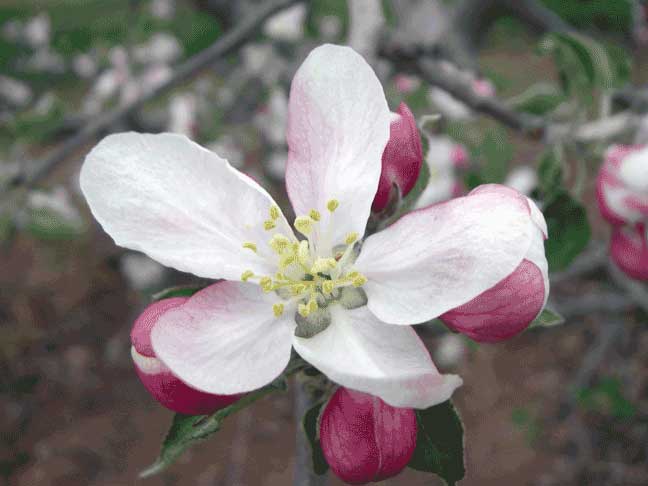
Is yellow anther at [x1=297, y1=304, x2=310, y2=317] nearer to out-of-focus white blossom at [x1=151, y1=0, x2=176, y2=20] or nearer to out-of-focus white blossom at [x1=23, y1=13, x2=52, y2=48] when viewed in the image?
out-of-focus white blossom at [x1=151, y1=0, x2=176, y2=20]

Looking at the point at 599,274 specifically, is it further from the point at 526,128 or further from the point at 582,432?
the point at 526,128

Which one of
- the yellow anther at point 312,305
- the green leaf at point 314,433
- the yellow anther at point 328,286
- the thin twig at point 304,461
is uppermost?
the yellow anther at point 328,286

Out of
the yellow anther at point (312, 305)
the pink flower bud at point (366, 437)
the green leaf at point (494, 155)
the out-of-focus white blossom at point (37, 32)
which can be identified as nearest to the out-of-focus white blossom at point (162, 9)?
the out-of-focus white blossom at point (37, 32)

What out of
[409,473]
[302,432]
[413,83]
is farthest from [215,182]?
[409,473]

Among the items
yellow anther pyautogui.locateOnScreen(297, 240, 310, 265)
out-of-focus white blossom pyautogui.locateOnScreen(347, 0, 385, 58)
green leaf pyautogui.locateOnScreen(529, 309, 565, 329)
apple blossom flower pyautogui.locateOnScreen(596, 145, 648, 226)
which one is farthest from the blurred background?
yellow anther pyautogui.locateOnScreen(297, 240, 310, 265)

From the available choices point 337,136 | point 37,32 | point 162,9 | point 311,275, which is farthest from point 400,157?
point 37,32

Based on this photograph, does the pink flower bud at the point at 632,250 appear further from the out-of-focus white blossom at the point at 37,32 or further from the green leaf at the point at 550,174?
the out-of-focus white blossom at the point at 37,32

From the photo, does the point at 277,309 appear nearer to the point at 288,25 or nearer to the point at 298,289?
the point at 298,289

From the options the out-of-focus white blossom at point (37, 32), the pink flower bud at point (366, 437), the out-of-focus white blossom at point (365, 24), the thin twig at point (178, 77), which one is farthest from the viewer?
the out-of-focus white blossom at point (37, 32)
